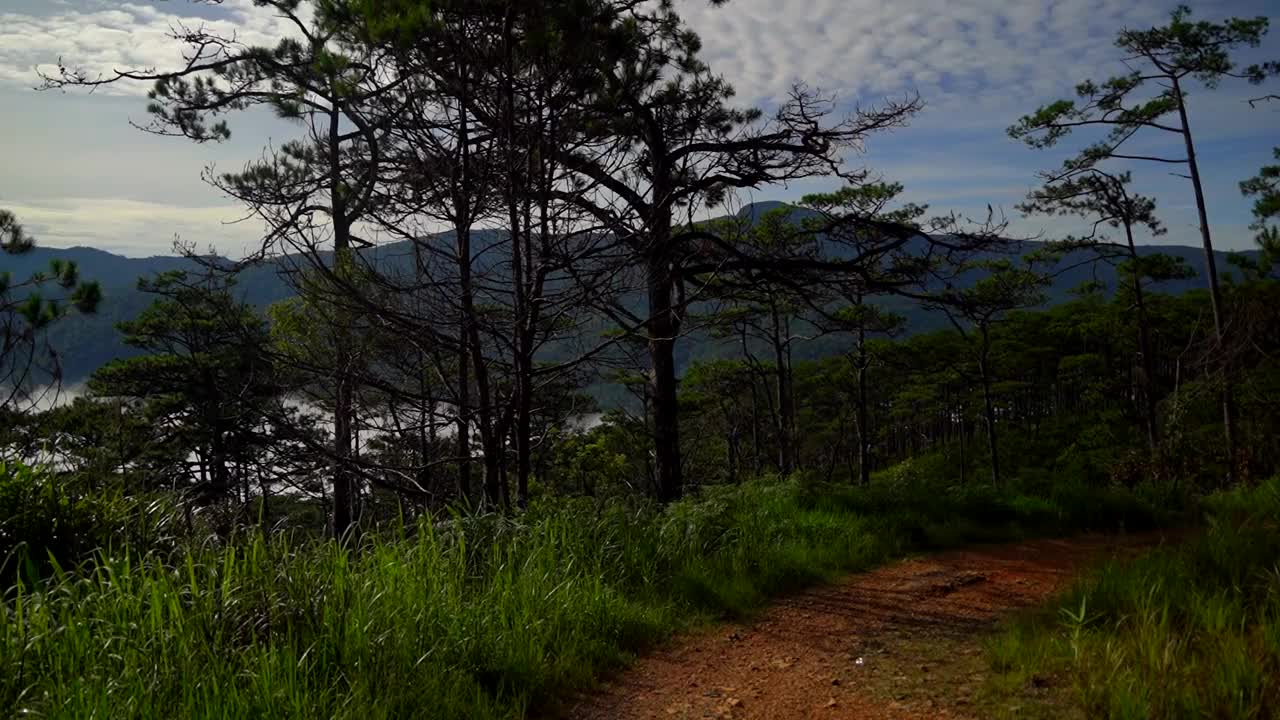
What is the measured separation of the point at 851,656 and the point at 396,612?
2.27m

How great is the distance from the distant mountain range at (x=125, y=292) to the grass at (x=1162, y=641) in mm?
3818

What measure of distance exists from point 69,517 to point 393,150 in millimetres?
3155

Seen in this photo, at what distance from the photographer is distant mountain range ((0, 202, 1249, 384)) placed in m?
9.51

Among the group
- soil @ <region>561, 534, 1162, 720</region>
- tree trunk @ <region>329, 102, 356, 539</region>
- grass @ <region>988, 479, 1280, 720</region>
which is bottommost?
soil @ <region>561, 534, 1162, 720</region>

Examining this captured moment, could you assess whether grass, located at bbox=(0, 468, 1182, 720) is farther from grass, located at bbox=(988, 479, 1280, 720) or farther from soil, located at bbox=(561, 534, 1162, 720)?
grass, located at bbox=(988, 479, 1280, 720)

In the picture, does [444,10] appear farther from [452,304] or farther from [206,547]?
[206,547]

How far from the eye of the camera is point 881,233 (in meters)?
9.02

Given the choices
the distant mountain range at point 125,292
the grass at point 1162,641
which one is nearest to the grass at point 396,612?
the grass at point 1162,641

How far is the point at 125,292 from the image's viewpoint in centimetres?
3566

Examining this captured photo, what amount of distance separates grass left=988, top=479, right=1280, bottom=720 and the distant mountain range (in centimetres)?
382

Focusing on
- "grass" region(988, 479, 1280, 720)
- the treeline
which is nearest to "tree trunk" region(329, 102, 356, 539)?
the treeline

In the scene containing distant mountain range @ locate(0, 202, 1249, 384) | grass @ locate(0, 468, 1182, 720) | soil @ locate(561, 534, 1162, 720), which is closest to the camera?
grass @ locate(0, 468, 1182, 720)

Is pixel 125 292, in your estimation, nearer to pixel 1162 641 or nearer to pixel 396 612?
pixel 396 612

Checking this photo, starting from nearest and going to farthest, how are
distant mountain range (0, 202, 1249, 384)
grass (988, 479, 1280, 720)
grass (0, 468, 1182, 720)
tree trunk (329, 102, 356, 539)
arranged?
grass (988, 479, 1280, 720) → grass (0, 468, 1182, 720) → tree trunk (329, 102, 356, 539) → distant mountain range (0, 202, 1249, 384)
